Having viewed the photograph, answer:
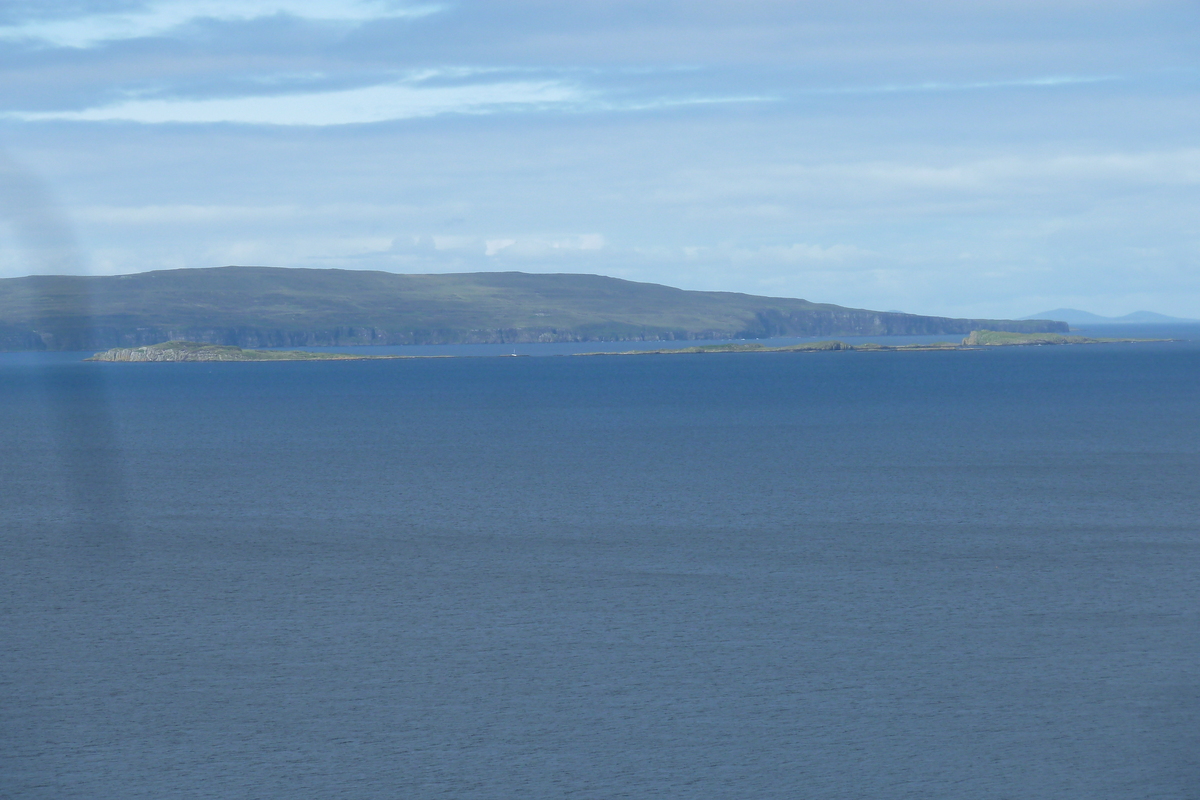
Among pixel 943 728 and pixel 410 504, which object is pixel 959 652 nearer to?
pixel 943 728

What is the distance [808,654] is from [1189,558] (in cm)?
1746

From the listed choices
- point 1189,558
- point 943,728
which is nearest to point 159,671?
point 943,728

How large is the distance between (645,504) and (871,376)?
143m

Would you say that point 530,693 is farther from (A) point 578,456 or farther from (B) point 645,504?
(A) point 578,456

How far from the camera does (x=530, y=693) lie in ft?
96.3

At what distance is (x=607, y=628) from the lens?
34.5 meters

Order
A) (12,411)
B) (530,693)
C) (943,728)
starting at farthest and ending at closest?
(12,411)
(530,693)
(943,728)

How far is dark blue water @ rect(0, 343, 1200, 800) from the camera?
2544 cm

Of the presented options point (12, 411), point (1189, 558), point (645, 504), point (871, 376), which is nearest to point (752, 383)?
point (871, 376)

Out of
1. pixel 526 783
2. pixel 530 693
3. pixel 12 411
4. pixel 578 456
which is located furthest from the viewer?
pixel 12 411

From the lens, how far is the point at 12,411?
440ft

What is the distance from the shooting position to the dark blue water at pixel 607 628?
25.4 meters

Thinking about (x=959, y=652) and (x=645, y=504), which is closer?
(x=959, y=652)

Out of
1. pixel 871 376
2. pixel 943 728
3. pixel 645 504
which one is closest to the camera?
pixel 943 728
